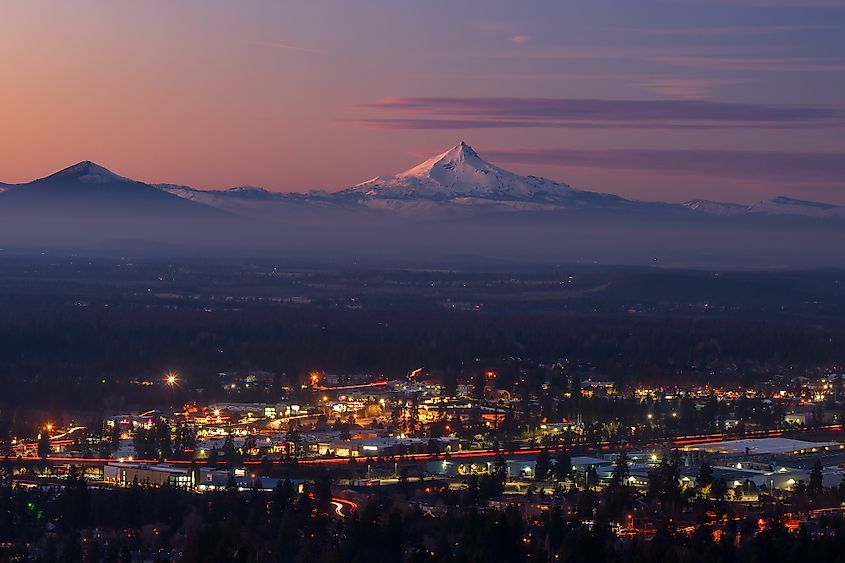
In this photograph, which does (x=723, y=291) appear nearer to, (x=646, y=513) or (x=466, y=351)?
(x=466, y=351)

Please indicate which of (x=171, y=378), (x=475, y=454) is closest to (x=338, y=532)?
(x=475, y=454)

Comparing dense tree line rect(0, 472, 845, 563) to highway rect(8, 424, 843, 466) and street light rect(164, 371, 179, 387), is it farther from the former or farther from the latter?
street light rect(164, 371, 179, 387)

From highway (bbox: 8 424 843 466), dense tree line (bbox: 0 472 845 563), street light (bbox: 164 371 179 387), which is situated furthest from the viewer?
street light (bbox: 164 371 179 387)

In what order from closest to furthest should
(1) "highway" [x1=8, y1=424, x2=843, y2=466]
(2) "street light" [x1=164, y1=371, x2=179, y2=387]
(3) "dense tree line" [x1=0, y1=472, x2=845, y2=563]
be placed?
1. (3) "dense tree line" [x1=0, y1=472, x2=845, y2=563]
2. (1) "highway" [x1=8, y1=424, x2=843, y2=466]
3. (2) "street light" [x1=164, y1=371, x2=179, y2=387]

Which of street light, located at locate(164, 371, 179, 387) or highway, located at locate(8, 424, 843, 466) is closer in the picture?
highway, located at locate(8, 424, 843, 466)

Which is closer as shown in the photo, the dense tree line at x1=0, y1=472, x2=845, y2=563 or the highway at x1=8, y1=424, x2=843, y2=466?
the dense tree line at x1=0, y1=472, x2=845, y2=563

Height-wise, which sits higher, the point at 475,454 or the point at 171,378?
the point at 171,378

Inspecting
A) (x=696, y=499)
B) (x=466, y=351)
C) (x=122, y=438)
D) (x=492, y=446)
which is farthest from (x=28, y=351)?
(x=696, y=499)

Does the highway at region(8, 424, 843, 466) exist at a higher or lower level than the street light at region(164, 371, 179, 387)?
lower

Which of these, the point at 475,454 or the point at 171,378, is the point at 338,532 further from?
the point at 171,378

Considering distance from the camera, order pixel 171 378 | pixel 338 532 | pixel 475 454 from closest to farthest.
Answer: pixel 338 532, pixel 475 454, pixel 171 378

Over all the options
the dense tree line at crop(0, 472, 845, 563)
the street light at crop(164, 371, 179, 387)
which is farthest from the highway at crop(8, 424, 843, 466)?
the street light at crop(164, 371, 179, 387)
